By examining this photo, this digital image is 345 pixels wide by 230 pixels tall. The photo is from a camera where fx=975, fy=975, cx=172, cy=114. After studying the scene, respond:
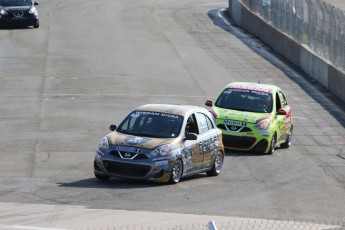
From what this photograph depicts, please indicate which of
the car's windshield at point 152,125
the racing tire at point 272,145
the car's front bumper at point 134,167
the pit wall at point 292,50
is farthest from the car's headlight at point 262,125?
the pit wall at point 292,50

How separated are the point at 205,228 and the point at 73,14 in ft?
126

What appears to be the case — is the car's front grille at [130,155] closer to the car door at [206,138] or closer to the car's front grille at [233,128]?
the car door at [206,138]

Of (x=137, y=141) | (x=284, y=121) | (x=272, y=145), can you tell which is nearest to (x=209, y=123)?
(x=137, y=141)

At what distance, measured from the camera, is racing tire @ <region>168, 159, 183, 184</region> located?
1800 centimetres

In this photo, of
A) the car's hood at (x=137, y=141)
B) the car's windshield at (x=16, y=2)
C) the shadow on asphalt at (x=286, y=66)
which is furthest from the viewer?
the car's windshield at (x=16, y=2)

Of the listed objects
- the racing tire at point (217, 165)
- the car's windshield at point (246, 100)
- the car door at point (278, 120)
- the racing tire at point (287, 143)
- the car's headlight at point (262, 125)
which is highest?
the racing tire at point (217, 165)

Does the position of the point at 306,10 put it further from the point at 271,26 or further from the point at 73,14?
the point at 73,14

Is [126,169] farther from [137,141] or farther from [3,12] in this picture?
[3,12]

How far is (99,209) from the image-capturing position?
15102 millimetres

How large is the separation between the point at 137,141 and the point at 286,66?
22018 mm

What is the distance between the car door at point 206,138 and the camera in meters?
19.3

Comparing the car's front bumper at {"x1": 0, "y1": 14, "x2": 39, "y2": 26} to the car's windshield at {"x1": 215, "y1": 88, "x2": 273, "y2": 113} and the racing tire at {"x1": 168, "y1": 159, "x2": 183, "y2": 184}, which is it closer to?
the car's windshield at {"x1": 215, "y1": 88, "x2": 273, "y2": 113}

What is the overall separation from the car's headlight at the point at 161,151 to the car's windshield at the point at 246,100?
6.37 m

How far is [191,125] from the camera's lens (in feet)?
63.2
